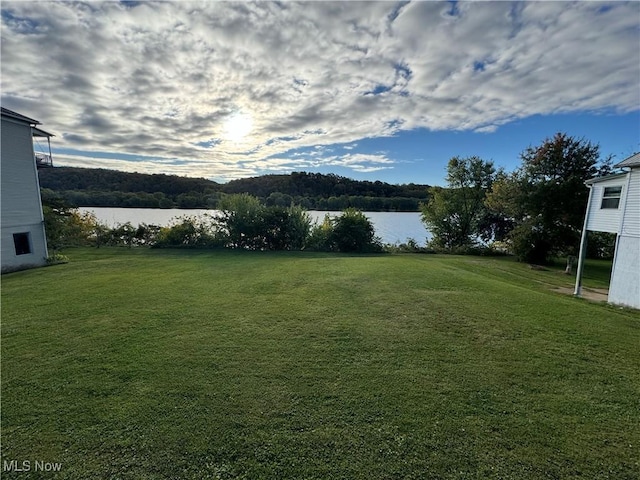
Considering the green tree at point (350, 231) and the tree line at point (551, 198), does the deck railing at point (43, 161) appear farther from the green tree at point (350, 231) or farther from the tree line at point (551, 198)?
the tree line at point (551, 198)

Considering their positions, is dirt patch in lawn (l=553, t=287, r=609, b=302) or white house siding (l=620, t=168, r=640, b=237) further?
dirt patch in lawn (l=553, t=287, r=609, b=302)

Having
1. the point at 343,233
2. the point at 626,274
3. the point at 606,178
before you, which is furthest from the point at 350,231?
the point at 626,274

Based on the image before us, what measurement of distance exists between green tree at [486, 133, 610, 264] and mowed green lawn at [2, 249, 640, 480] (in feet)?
47.1

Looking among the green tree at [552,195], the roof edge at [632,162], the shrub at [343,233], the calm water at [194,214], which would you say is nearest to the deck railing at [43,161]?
the calm water at [194,214]

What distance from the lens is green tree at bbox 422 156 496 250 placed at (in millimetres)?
26922

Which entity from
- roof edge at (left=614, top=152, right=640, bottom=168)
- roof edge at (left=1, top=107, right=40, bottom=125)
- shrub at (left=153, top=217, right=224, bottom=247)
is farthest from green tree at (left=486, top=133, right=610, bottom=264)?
roof edge at (left=1, top=107, right=40, bottom=125)

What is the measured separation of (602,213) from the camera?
32.7 feet

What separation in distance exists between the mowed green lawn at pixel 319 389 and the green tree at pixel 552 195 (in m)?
14.3

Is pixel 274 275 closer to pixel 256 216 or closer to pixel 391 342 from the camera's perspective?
pixel 391 342

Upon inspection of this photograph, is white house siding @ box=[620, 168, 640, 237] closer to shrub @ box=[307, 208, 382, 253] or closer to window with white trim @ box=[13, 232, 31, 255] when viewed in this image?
shrub @ box=[307, 208, 382, 253]

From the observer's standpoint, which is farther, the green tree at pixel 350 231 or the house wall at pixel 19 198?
the green tree at pixel 350 231

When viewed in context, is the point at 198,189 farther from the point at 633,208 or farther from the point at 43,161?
the point at 633,208

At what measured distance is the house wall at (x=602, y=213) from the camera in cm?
933

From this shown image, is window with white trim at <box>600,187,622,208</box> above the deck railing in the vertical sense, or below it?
below
